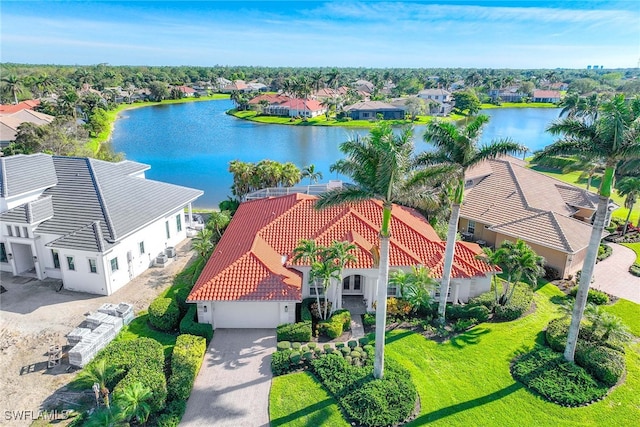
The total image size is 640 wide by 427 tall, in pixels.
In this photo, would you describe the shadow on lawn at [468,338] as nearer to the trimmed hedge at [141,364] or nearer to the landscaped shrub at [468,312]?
the landscaped shrub at [468,312]

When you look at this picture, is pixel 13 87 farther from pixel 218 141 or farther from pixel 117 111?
pixel 218 141

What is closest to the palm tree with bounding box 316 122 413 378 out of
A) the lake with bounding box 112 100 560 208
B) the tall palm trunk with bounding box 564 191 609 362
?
the tall palm trunk with bounding box 564 191 609 362

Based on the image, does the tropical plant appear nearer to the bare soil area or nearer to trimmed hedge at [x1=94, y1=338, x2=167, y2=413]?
the bare soil area

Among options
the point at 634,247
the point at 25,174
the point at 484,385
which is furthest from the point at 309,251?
the point at 634,247

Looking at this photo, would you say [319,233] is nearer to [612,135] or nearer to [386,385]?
[386,385]

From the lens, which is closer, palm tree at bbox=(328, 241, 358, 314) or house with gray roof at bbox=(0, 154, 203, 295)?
palm tree at bbox=(328, 241, 358, 314)
